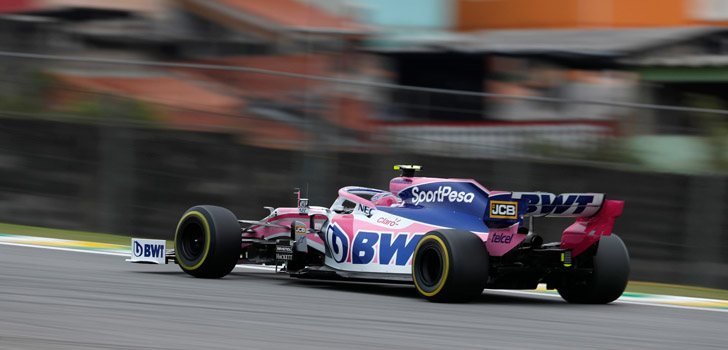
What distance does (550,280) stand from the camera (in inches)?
456

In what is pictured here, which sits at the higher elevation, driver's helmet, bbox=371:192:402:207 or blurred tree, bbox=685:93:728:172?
blurred tree, bbox=685:93:728:172

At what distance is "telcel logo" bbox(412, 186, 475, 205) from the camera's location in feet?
37.2

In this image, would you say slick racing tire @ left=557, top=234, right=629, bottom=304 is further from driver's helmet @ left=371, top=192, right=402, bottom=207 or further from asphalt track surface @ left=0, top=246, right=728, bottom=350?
driver's helmet @ left=371, top=192, right=402, bottom=207

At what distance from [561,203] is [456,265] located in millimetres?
1046

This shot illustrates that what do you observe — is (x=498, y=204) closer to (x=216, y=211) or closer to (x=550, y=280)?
(x=550, y=280)

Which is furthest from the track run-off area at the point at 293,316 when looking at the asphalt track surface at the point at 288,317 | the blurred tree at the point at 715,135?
the blurred tree at the point at 715,135

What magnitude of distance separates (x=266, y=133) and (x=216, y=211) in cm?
535

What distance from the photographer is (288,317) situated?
941cm

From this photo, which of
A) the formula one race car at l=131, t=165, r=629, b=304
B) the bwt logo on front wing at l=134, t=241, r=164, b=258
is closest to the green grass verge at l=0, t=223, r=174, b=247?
the bwt logo on front wing at l=134, t=241, r=164, b=258

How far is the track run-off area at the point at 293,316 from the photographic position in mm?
8227

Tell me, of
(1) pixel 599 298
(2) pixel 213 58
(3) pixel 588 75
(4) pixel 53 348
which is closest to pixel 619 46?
(3) pixel 588 75

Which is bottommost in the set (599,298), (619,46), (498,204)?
(599,298)

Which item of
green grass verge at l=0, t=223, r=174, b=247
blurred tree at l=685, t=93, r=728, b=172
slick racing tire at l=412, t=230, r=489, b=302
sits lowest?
green grass verge at l=0, t=223, r=174, b=247

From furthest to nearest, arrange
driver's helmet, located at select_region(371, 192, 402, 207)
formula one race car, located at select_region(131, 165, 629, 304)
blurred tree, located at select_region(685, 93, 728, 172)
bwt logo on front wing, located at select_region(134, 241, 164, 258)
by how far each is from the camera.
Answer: blurred tree, located at select_region(685, 93, 728, 172) → bwt logo on front wing, located at select_region(134, 241, 164, 258) → driver's helmet, located at select_region(371, 192, 402, 207) → formula one race car, located at select_region(131, 165, 629, 304)
